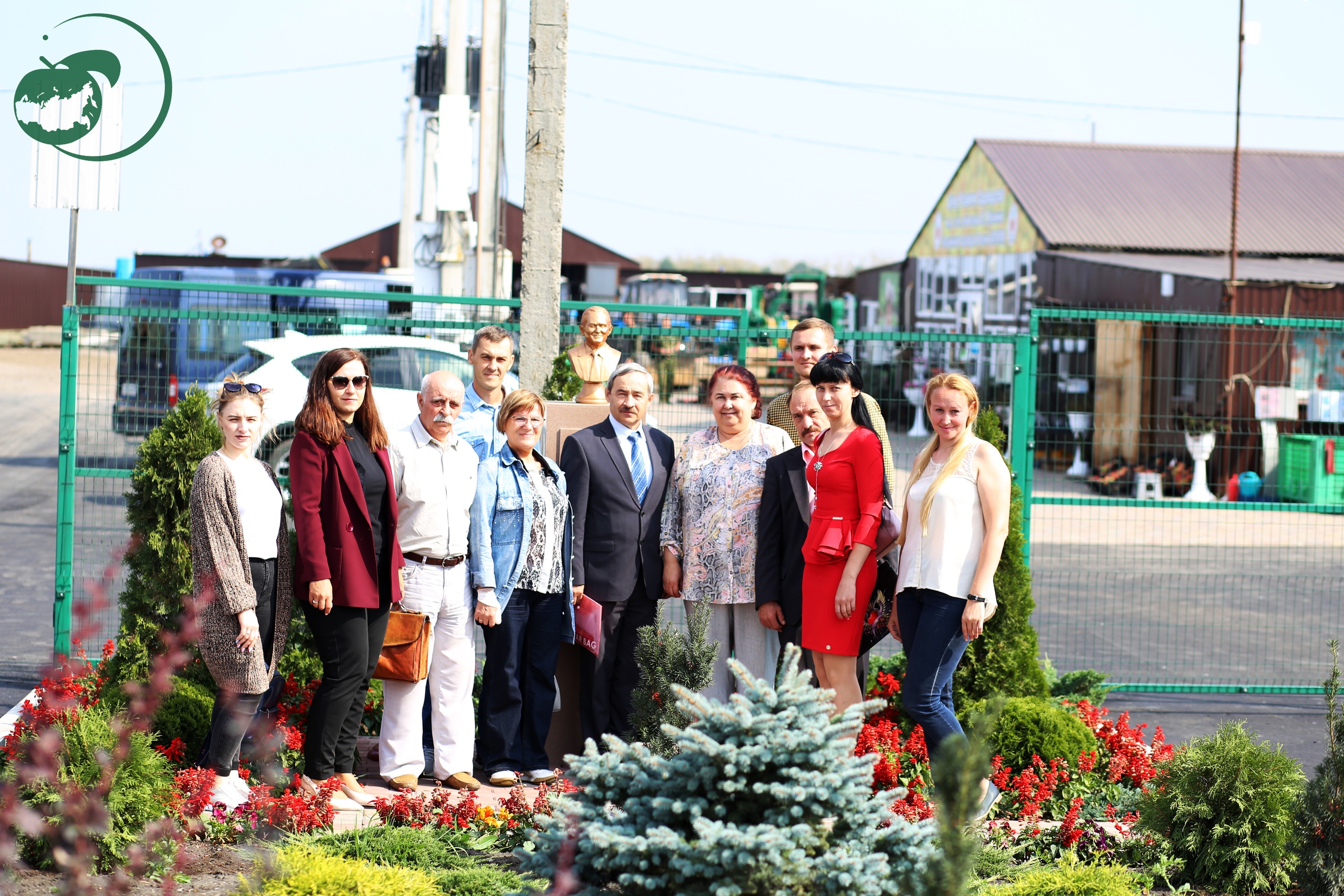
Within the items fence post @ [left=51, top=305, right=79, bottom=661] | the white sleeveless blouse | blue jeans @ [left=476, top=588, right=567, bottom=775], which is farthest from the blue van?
the white sleeveless blouse

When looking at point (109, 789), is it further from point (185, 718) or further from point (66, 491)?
point (66, 491)

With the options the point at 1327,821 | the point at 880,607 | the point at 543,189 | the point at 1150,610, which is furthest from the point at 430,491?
the point at 1150,610

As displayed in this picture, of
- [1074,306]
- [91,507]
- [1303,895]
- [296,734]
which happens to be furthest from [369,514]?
[1074,306]

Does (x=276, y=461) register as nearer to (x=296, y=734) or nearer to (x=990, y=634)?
(x=296, y=734)

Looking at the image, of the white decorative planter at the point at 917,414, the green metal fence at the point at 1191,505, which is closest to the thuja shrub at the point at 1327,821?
the green metal fence at the point at 1191,505

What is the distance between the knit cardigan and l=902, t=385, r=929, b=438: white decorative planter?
16721mm

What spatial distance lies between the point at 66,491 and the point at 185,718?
6.32ft

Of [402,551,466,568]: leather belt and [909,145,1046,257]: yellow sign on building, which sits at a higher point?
[909,145,1046,257]: yellow sign on building

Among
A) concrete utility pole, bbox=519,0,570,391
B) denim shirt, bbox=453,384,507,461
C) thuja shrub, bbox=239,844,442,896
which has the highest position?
concrete utility pole, bbox=519,0,570,391

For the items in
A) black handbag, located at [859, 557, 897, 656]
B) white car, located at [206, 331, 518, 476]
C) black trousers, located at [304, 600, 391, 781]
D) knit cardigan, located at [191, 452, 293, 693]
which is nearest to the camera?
knit cardigan, located at [191, 452, 293, 693]

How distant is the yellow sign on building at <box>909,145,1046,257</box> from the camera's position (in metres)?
24.9

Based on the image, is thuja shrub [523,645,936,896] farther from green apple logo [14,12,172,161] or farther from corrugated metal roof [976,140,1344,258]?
corrugated metal roof [976,140,1344,258]

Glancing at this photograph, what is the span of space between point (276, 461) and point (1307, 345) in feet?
47.3

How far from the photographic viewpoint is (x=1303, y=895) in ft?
13.3
